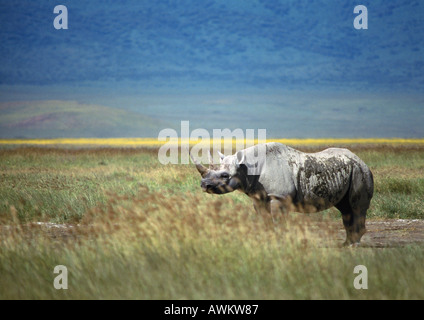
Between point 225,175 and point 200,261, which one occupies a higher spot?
point 225,175

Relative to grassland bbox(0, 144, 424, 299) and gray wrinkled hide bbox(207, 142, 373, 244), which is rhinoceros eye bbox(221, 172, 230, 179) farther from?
grassland bbox(0, 144, 424, 299)

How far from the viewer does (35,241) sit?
8633 mm

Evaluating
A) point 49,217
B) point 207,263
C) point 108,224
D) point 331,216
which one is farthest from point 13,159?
point 207,263

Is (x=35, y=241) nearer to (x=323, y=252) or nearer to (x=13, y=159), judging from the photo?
(x=323, y=252)

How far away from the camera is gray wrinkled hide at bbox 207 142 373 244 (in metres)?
9.14

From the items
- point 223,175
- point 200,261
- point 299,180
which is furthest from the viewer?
point 299,180

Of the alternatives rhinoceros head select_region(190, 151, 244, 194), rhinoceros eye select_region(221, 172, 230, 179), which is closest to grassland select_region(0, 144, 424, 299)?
rhinoceros head select_region(190, 151, 244, 194)

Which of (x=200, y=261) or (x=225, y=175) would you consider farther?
(x=225, y=175)

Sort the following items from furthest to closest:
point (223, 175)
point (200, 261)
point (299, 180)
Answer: point (299, 180), point (223, 175), point (200, 261)

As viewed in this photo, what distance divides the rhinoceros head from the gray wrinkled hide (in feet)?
0.05

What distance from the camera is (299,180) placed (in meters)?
9.30

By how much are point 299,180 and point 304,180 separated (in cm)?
8

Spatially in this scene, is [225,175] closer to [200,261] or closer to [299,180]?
[299,180]

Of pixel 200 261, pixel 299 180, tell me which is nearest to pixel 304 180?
pixel 299 180
